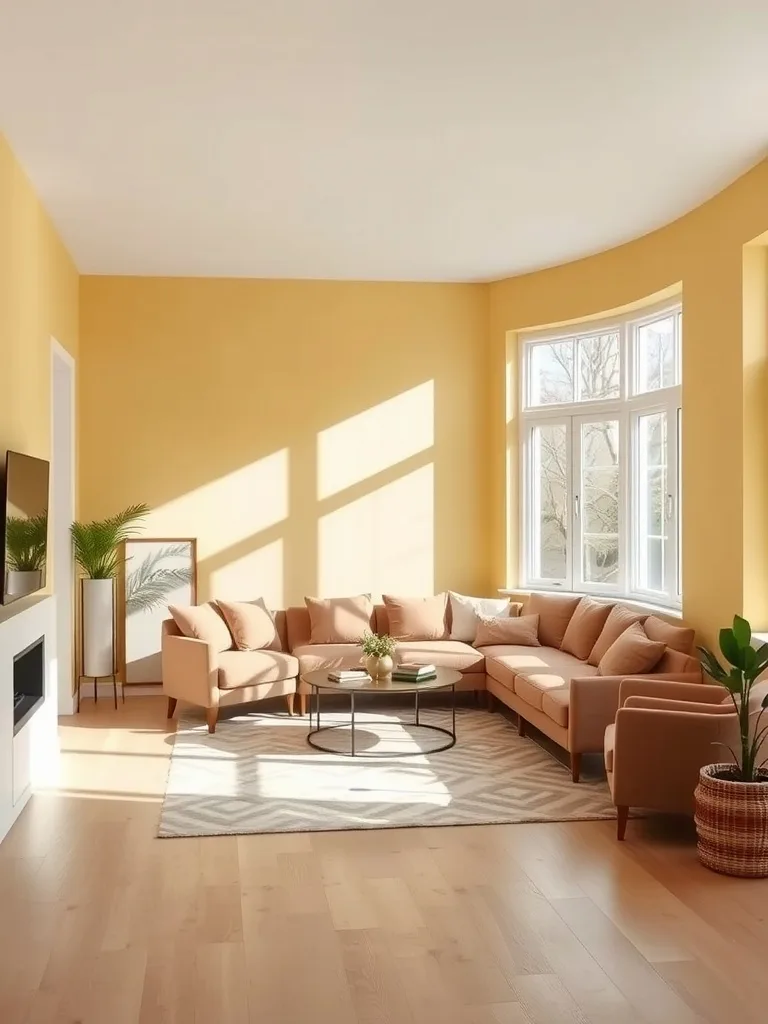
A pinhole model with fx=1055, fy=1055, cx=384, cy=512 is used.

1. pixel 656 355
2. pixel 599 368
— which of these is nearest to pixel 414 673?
pixel 656 355

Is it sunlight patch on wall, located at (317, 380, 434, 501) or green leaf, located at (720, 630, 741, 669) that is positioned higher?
sunlight patch on wall, located at (317, 380, 434, 501)

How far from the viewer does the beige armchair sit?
477 cm

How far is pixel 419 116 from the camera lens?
5.04 m

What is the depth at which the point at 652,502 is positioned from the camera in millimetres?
7766

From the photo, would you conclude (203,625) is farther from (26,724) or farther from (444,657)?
(26,724)

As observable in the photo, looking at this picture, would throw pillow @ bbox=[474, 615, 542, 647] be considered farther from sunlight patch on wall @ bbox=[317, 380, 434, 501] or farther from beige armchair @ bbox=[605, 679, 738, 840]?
beige armchair @ bbox=[605, 679, 738, 840]

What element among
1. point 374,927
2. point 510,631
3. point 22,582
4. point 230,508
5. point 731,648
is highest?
point 230,508

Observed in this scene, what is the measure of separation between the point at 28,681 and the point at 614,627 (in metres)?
3.70

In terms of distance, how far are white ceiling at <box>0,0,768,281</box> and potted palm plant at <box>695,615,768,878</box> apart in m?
2.41

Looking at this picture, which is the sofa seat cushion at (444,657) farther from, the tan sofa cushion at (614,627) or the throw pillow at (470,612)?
the tan sofa cushion at (614,627)

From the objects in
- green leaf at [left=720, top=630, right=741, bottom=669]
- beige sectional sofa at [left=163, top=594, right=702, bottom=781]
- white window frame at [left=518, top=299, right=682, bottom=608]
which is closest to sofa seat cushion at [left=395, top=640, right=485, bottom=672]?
beige sectional sofa at [left=163, top=594, right=702, bottom=781]

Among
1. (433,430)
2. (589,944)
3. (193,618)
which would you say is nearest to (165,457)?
(193,618)

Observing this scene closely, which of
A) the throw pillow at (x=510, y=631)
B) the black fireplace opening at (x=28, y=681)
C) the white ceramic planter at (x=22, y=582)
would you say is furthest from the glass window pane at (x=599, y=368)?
the black fireplace opening at (x=28, y=681)

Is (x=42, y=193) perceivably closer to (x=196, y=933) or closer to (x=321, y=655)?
(x=321, y=655)
